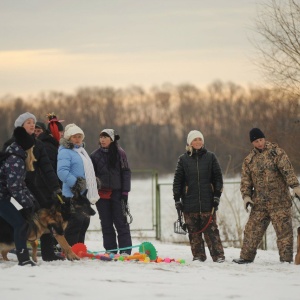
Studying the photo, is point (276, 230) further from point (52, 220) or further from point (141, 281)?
point (141, 281)

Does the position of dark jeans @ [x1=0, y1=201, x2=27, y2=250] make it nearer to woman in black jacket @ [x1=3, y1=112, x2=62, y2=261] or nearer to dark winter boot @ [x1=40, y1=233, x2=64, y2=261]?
woman in black jacket @ [x1=3, y1=112, x2=62, y2=261]

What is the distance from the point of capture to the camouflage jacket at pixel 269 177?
10.9 meters

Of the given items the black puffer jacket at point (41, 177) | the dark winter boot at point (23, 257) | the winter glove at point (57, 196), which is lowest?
the dark winter boot at point (23, 257)

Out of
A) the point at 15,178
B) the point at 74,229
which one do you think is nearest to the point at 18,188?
the point at 15,178

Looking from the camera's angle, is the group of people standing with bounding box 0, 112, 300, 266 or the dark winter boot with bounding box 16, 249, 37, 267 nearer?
the dark winter boot with bounding box 16, 249, 37, 267

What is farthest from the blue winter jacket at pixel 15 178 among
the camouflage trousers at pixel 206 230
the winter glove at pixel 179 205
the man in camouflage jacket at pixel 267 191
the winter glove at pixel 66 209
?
the man in camouflage jacket at pixel 267 191

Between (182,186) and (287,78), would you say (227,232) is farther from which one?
(182,186)

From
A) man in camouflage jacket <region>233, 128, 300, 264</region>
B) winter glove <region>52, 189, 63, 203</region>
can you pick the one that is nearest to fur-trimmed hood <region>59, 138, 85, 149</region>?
winter glove <region>52, 189, 63, 203</region>

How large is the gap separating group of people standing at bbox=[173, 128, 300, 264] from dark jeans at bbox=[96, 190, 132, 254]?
930mm

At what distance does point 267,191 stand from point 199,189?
0.93 metres

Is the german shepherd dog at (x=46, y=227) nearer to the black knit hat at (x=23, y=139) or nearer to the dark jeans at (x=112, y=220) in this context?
the black knit hat at (x=23, y=139)

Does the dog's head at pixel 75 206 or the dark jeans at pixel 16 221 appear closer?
the dark jeans at pixel 16 221

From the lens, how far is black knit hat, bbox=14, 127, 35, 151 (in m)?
9.14

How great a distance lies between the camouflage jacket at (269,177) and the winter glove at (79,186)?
7.27 ft
